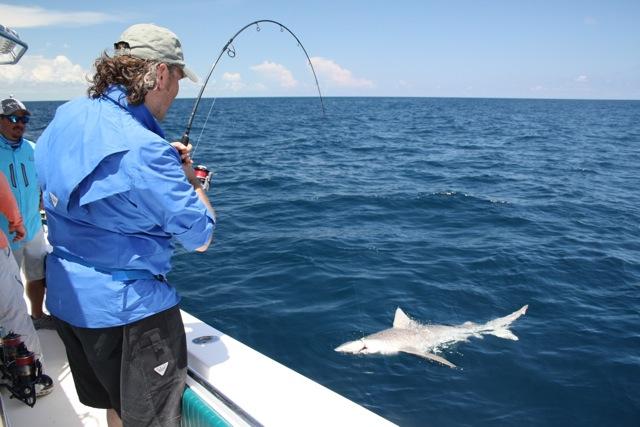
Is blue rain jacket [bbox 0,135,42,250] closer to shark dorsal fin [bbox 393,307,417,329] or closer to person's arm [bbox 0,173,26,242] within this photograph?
→ person's arm [bbox 0,173,26,242]

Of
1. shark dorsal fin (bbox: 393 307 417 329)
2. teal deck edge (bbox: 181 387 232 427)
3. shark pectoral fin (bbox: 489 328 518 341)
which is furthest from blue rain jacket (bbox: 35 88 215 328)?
shark pectoral fin (bbox: 489 328 518 341)


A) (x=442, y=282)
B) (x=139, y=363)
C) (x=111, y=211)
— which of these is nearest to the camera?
(x=111, y=211)

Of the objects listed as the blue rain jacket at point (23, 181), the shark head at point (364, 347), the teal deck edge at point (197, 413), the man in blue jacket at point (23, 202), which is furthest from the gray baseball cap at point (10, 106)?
the shark head at point (364, 347)

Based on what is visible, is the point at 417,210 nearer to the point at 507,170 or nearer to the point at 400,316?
the point at 400,316

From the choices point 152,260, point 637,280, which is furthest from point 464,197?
point 152,260

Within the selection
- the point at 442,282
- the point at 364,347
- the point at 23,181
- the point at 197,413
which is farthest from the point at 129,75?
the point at 442,282

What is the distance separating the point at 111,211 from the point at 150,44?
74 centimetres

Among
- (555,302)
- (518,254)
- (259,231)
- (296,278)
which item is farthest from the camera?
(259,231)

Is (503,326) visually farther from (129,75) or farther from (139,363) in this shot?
(129,75)

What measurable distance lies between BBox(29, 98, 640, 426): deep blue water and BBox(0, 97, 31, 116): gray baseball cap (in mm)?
3555

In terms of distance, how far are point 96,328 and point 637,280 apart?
9095mm

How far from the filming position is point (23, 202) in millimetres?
4512

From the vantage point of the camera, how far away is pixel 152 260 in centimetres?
220

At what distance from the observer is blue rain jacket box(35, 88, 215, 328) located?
1.96m
